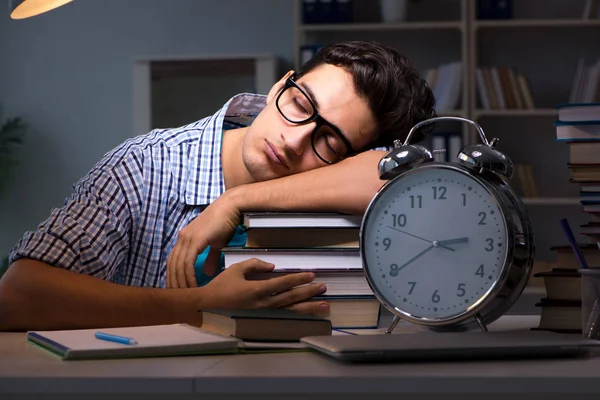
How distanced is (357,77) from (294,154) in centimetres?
22

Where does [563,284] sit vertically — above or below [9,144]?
above

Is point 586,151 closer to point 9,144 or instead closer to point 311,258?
point 311,258

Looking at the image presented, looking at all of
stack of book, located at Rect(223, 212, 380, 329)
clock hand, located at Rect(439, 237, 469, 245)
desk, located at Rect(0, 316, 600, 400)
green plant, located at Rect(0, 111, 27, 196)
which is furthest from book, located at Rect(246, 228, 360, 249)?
green plant, located at Rect(0, 111, 27, 196)

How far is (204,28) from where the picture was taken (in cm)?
515

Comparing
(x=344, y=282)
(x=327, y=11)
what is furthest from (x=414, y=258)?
(x=327, y=11)

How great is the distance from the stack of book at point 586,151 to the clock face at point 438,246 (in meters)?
0.19

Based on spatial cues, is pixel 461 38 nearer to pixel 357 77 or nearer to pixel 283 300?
pixel 357 77

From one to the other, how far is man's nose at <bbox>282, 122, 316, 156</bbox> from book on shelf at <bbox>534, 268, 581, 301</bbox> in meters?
0.59

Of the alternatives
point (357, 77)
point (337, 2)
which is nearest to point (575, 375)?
point (357, 77)

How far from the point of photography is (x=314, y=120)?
1607 mm

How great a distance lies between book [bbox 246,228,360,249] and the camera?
125cm

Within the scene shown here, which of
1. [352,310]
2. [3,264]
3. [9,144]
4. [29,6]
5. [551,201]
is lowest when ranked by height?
[3,264]

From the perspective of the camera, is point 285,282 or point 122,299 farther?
point 122,299

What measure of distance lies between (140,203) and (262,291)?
614 millimetres
